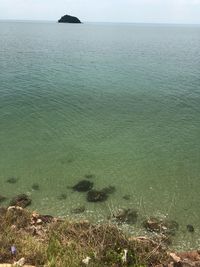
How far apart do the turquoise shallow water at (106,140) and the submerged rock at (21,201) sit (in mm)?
453

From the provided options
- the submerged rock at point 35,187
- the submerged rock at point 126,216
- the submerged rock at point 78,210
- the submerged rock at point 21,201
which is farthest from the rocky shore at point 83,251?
the submerged rock at point 35,187

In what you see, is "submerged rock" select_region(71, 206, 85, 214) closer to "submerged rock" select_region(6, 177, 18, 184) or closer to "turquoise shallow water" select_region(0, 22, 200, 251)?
"turquoise shallow water" select_region(0, 22, 200, 251)

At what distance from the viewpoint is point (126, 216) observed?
17.5 metres

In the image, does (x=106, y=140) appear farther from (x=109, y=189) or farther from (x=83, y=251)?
(x=83, y=251)

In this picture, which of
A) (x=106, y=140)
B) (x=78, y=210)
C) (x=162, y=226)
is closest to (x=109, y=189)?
(x=78, y=210)

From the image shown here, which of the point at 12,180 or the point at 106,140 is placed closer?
the point at 12,180

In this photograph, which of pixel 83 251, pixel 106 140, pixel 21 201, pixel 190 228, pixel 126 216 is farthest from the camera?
pixel 106 140

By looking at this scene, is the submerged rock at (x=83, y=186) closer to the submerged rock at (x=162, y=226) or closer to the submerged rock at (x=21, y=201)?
the submerged rock at (x=21, y=201)

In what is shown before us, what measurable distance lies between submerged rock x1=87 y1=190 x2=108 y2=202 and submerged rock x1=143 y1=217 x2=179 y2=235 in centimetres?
309

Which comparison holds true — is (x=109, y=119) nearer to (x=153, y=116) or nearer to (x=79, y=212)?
(x=153, y=116)

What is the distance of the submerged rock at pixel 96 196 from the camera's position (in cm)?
1901

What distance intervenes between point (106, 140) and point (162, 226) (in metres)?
11.4

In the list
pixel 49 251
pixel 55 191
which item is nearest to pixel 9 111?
pixel 55 191

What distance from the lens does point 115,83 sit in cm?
4741
